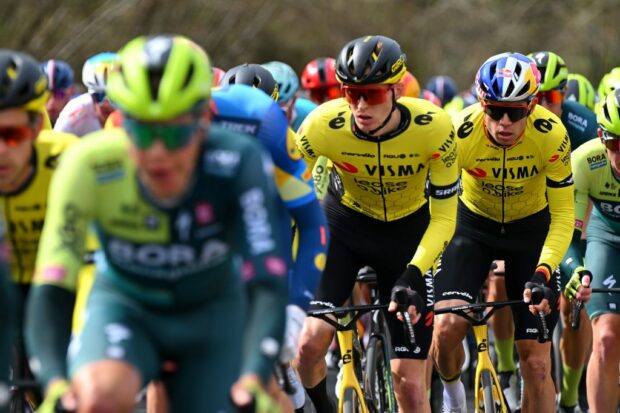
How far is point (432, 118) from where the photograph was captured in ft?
26.5

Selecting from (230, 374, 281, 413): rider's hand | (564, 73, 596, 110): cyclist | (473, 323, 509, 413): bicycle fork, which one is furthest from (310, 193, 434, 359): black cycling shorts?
(564, 73, 596, 110): cyclist

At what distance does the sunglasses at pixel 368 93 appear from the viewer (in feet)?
25.7

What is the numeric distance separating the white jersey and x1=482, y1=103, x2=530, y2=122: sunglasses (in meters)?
2.87

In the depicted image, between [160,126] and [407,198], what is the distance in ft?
12.8

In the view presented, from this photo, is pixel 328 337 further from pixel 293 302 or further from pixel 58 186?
pixel 58 186

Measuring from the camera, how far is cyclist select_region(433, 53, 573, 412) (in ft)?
28.1

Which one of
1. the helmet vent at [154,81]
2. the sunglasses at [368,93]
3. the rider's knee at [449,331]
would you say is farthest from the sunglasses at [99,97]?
the helmet vent at [154,81]

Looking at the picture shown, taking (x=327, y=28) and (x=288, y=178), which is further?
(x=327, y=28)

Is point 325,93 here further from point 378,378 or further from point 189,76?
point 189,76

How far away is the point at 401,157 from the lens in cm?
814

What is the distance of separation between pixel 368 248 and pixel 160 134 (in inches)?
150

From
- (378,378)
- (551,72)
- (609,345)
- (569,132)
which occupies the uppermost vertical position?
(551,72)

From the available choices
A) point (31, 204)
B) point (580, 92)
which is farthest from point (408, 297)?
point (580, 92)

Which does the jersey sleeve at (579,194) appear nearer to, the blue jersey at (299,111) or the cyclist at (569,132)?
the cyclist at (569,132)
